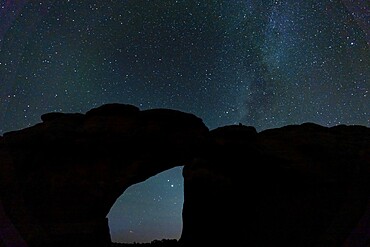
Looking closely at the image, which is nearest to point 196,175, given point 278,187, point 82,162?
point 278,187

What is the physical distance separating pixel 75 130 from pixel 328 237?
11.9m

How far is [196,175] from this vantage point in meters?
13.8

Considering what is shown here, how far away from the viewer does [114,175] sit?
15383 millimetres

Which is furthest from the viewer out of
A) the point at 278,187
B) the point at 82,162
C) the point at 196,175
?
the point at 82,162

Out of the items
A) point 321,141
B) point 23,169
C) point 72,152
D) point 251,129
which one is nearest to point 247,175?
point 251,129

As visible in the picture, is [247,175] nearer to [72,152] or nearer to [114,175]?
[114,175]

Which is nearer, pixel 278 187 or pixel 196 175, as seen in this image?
pixel 196 175

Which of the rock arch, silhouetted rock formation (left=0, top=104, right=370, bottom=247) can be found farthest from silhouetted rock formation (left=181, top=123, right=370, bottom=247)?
the rock arch

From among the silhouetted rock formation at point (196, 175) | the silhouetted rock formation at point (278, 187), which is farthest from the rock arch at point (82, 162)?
the silhouetted rock formation at point (278, 187)

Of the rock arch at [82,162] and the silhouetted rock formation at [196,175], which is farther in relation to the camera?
the rock arch at [82,162]

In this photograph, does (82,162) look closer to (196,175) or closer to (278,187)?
(196,175)

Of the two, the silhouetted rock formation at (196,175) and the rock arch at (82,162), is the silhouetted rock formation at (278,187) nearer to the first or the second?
the silhouetted rock formation at (196,175)

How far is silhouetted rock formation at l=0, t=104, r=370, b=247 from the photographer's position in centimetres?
1380

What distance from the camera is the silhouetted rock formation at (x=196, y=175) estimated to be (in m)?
13.8
